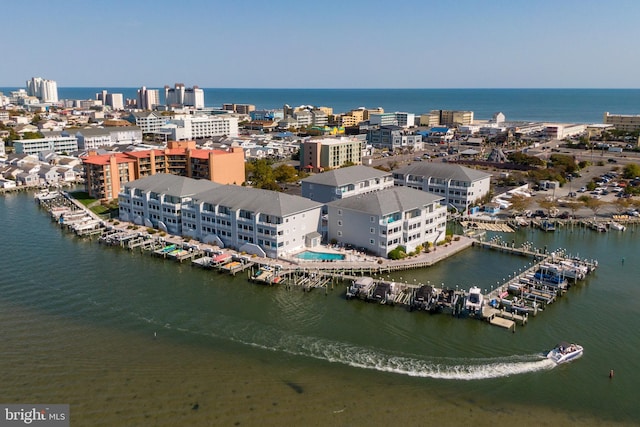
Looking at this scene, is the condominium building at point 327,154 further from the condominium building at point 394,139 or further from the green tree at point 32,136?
the green tree at point 32,136

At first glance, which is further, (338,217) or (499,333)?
(338,217)

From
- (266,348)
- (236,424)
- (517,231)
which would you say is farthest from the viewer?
(517,231)

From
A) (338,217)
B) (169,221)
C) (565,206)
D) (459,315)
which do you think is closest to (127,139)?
(169,221)

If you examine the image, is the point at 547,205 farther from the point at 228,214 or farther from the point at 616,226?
the point at 228,214

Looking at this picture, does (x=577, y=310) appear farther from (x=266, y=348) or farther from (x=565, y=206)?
(x=565, y=206)

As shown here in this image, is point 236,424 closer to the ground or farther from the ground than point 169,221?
closer to the ground
